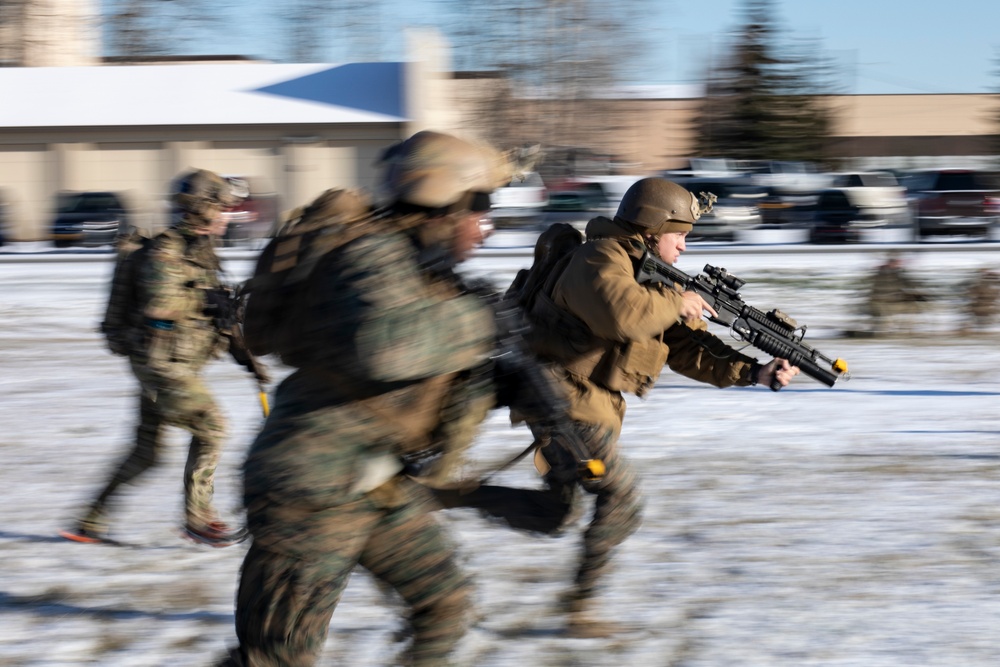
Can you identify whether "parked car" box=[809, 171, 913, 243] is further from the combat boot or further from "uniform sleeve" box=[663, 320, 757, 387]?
the combat boot

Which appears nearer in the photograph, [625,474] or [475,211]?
[475,211]

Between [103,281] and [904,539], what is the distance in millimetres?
15872

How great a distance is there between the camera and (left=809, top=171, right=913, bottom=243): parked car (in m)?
27.3

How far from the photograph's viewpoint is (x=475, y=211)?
301 centimetres

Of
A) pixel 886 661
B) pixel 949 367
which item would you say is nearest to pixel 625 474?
pixel 886 661

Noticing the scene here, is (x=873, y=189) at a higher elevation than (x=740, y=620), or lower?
lower

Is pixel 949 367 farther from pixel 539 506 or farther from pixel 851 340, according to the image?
pixel 539 506

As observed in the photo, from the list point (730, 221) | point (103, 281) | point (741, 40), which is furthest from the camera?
point (741, 40)

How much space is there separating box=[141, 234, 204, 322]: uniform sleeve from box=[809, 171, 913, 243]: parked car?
76.6ft

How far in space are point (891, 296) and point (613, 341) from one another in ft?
35.9

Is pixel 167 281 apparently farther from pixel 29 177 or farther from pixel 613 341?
pixel 29 177

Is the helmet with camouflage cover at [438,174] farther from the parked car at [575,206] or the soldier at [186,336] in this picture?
the parked car at [575,206]

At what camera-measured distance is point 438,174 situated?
2910mm

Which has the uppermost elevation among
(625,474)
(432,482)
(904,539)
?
(432,482)
